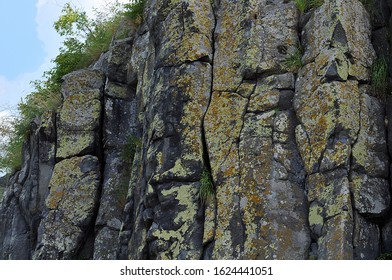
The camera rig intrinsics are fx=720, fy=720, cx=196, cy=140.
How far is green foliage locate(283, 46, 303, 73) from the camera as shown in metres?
11.7

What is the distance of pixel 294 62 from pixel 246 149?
1.71m

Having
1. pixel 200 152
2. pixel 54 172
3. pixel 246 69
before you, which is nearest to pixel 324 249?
pixel 200 152

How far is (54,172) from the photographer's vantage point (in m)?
14.8

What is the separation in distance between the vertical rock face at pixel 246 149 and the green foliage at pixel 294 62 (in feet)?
0.08

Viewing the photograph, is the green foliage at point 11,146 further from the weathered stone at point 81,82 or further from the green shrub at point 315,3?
the green shrub at point 315,3

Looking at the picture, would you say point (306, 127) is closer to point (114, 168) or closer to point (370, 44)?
point (370, 44)

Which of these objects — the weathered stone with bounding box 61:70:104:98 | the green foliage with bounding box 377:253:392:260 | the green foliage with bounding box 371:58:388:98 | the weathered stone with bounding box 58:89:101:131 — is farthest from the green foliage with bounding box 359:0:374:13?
the weathered stone with bounding box 61:70:104:98

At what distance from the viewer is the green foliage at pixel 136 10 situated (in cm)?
1586

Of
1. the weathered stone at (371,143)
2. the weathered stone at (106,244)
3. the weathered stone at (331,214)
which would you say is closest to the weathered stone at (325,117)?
the weathered stone at (371,143)

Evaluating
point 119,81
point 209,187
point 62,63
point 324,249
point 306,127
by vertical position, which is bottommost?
point 324,249

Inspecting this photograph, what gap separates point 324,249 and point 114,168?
566 centimetres

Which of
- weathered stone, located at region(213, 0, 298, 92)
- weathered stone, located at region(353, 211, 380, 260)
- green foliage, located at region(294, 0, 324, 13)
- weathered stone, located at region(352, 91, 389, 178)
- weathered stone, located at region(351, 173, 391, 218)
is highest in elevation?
green foliage, located at region(294, 0, 324, 13)

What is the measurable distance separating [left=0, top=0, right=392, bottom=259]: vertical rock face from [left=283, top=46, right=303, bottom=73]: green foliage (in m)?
0.02

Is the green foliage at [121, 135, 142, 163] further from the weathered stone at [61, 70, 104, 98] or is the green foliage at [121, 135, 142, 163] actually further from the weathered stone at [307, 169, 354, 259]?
the weathered stone at [307, 169, 354, 259]
